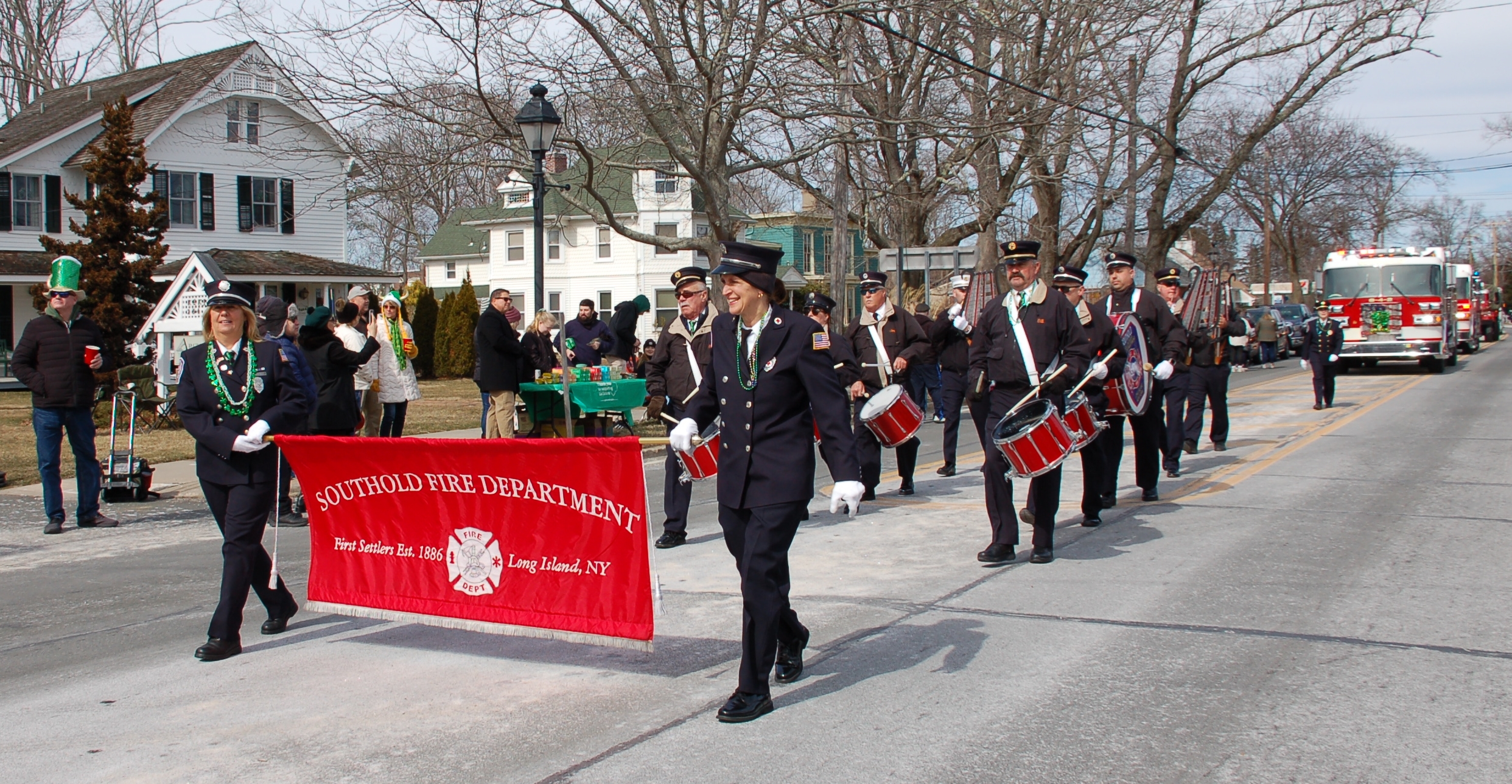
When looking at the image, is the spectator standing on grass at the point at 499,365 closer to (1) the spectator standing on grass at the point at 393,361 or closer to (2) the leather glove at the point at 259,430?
(1) the spectator standing on grass at the point at 393,361

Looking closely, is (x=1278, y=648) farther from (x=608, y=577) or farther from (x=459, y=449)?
(x=459, y=449)

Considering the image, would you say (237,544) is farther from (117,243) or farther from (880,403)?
(117,243)

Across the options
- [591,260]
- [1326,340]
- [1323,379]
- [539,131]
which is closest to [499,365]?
[539,131]

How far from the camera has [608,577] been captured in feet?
17.4

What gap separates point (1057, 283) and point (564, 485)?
5.07 m

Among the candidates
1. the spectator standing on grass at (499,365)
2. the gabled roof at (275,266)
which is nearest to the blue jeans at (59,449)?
the spectator standing on grass at (499,365)

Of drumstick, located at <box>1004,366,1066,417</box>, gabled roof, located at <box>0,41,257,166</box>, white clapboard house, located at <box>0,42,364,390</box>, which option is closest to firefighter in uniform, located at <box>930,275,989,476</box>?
drumstick, located at <box>1004,366,1066,417</box>

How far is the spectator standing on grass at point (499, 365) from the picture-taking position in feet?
43.9

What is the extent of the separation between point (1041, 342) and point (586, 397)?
799cm

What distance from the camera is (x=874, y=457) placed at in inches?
410

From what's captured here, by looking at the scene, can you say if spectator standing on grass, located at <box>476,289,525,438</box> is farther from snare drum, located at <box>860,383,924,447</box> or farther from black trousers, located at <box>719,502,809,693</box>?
black trousers, located at <box>719,502,809,693</box>

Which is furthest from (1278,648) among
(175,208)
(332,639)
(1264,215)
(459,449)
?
(1264,215)

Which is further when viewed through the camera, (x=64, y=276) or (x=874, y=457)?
(x=874, y=457)

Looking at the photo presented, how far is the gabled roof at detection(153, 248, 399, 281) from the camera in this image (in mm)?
31984
